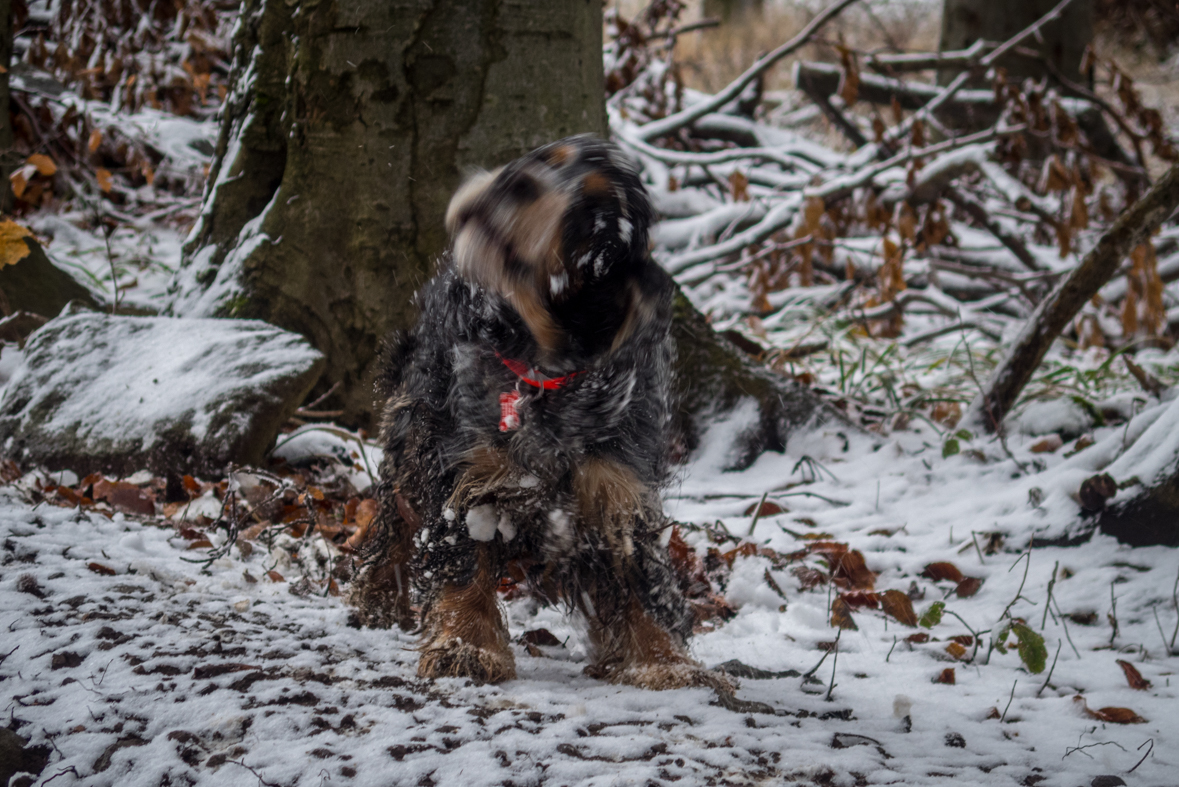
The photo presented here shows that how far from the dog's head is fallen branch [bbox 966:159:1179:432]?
8.16 feet

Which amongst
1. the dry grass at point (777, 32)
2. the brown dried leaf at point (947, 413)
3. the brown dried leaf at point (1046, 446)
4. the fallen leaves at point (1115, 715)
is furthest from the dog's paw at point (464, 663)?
the dry grass at point (777, 32)

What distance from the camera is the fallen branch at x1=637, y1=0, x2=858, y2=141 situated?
4.86 m

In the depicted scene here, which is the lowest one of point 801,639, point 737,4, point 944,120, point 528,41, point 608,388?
point 801,639

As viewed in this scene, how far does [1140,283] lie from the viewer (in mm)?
3877

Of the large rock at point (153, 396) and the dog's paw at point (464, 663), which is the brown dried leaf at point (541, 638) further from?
the large rock at point (153, 396)

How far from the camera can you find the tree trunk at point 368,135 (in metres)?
3.22

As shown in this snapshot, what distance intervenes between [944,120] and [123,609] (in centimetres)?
786

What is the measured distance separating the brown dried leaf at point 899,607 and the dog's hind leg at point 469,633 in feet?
4.07

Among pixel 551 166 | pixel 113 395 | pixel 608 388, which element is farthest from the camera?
pixel 113 395

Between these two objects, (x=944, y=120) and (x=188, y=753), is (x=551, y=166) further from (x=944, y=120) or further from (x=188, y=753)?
(x=944, y=120)

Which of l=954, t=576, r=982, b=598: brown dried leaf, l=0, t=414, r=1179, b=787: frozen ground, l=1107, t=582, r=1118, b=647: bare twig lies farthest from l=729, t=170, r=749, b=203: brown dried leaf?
l=1107, t=582, r=1118, b=647: bare twig

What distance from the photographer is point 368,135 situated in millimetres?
3281

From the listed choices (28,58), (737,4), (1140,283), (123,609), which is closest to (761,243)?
(1140,283)

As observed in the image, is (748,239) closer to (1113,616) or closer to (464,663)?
(1113,616)
